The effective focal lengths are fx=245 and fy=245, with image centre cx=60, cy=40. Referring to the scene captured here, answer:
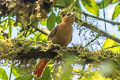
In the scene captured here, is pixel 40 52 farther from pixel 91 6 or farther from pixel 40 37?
pixel 40 37

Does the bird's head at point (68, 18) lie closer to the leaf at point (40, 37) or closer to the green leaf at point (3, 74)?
the leaf at point (40, 37)

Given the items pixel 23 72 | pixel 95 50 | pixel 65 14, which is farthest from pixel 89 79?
pixel 65 14

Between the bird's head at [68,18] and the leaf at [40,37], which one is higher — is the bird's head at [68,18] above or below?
above

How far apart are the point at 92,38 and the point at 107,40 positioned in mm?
158

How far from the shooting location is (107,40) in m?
2.57

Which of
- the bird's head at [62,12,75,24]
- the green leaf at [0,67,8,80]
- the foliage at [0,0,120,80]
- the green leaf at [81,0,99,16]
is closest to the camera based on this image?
the foliage at [0,0,120,80]

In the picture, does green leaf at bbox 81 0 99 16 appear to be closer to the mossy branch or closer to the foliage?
the foliage

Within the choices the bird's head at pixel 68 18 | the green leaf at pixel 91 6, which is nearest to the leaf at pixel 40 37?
the bird's head at pixel 68 18

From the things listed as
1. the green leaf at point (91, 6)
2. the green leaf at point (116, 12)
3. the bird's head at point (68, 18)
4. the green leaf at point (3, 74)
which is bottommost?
the green leaf at point (3, 74)

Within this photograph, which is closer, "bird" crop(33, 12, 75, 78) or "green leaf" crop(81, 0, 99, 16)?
"green leaf" crop(81, 0, 99, 16)

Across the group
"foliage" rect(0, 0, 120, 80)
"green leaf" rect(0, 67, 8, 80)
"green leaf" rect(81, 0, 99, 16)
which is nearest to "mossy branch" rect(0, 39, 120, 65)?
"foliage" rect(0, 0, 120, 80)

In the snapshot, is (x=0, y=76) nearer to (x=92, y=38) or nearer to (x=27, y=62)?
(x=27, y=62)

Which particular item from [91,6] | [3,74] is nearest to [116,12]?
[91,6]

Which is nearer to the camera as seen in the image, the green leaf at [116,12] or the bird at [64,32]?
the green leaf at [116,12]
